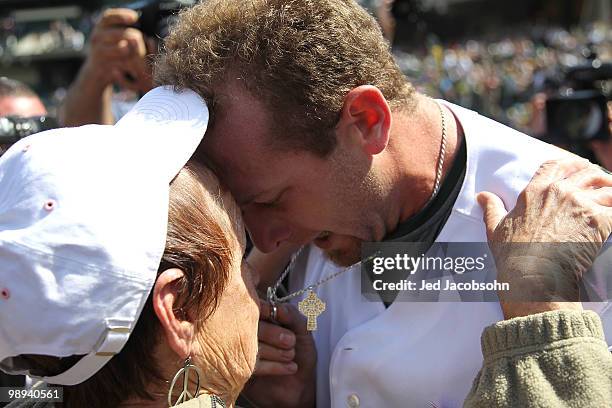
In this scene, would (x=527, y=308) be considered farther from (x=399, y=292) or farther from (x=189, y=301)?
(x=189, y=301)

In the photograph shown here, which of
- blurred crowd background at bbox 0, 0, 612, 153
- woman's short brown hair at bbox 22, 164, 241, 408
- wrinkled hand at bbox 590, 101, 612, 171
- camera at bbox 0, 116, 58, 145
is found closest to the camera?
woman's short brown hair at bbox 22, 164, 241, 408

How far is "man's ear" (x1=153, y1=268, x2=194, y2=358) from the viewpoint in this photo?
1.25 metres

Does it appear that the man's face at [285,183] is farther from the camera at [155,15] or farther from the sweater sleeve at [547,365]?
the camera at [155,15]

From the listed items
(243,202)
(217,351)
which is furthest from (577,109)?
(217,351)

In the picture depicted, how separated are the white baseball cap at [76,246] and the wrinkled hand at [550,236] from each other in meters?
0.63

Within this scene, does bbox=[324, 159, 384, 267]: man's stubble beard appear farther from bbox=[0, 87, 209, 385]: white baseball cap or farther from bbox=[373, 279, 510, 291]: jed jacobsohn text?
bbox=[0, 87, 209, 385]: white baseball cap

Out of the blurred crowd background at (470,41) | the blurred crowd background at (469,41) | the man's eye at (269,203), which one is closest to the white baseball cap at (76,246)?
the man's eye at (269,203)

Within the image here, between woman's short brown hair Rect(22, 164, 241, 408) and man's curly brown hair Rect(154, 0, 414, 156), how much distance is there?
262mm

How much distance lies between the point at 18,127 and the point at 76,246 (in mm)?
1047

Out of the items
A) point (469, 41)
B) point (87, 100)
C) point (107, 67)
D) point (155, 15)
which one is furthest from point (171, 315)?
point (469, 41)

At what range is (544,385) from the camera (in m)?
1.24

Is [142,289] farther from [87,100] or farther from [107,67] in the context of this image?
[87,100]

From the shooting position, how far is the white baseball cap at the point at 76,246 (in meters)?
1.15

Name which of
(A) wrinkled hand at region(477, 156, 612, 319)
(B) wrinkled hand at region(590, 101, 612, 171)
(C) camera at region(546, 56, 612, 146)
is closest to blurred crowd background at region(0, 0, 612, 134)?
(C) camera at region(546, 56, 612, 146)
